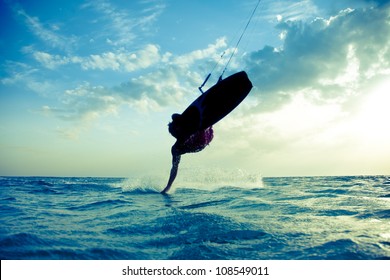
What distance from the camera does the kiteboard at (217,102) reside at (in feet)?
31.8

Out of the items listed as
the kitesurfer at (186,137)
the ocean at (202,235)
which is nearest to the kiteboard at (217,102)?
the kitesurfer at (186,137)

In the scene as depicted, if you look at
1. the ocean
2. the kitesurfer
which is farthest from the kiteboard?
the ocean

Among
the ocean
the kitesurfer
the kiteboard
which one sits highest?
the kiteboard

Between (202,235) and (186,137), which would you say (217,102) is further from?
(202,235)

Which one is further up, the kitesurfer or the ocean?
the kitesurfer

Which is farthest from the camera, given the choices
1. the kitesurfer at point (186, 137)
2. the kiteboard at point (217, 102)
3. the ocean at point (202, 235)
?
the kitesurfer at point (186, 137)

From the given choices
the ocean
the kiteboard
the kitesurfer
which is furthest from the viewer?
the kitesurfer

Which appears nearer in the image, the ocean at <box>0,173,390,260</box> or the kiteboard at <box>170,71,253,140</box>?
the ocean at <box>0,173,390,260</box>

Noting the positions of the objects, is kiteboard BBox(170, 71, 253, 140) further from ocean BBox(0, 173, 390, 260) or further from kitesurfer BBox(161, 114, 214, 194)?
ocean BBox(0, 173, 390, 260)

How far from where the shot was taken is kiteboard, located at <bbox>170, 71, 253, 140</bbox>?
9.70 meters

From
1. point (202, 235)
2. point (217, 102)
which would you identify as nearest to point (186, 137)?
point (217, 102)

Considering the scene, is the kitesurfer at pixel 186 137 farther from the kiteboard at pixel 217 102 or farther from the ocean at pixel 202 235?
the ocean at pixel 202 235

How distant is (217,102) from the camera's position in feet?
32.5
